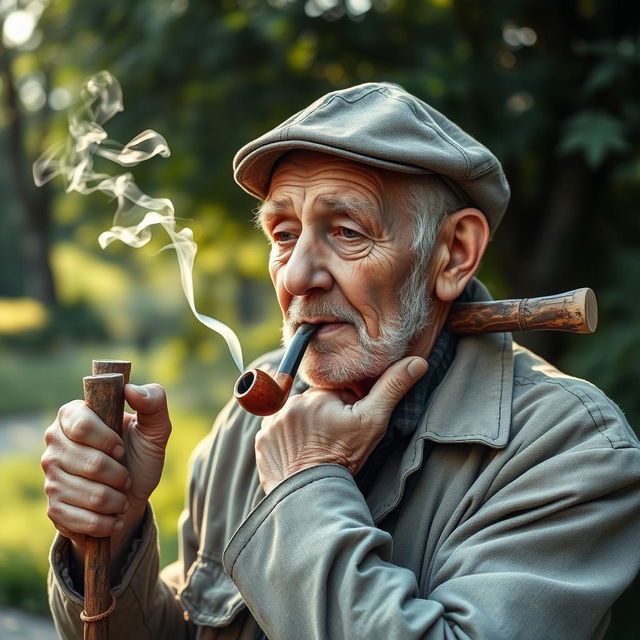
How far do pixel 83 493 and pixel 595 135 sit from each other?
3188mm

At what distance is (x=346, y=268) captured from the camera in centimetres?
233

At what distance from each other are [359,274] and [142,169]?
377 cm

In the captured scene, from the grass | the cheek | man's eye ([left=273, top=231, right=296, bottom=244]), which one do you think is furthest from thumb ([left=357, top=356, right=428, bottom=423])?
the grass

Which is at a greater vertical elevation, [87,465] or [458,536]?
[87,465]

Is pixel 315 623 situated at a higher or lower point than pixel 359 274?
lower

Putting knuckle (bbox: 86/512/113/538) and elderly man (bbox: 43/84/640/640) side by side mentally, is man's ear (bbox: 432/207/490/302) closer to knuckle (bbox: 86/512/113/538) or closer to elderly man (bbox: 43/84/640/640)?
elderly man (bbox: 43/84/640/640)

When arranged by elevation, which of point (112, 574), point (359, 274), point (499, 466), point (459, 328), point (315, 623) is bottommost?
point (112, 574)

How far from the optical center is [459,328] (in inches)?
98.3

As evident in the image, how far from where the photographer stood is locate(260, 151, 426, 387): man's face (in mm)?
2320

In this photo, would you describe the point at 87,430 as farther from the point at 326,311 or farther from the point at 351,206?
the point at 351,206

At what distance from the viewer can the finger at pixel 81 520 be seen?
82.0 inches

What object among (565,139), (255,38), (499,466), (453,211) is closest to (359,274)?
(453,211)

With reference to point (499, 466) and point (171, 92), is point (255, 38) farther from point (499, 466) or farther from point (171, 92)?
point (499, 466)

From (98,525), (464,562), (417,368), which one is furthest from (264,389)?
(464,562)
